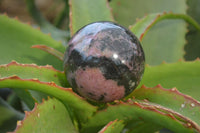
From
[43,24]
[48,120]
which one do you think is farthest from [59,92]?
[43,24]

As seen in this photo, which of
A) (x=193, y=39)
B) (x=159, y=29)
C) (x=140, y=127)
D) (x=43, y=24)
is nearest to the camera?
(x=140, y=127)

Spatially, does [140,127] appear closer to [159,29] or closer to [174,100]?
[174,100]

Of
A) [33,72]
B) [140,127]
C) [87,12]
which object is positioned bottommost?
[140,127]

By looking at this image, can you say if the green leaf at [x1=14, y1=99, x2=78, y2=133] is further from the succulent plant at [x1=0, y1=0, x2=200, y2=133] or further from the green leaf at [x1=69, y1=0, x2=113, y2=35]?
the green leaf at [x1=69, y1=0, x2=113, y2=35]

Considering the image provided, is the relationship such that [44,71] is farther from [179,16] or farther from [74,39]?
[179,16]

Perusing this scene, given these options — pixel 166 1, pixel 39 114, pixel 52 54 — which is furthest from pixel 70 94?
pixel 166 1

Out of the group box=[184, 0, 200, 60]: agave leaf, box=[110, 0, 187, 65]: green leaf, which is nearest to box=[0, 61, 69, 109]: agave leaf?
box=[110, 0, 187, 65]: green leaf

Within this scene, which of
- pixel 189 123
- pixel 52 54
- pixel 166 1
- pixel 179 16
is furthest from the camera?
pixel 166 1

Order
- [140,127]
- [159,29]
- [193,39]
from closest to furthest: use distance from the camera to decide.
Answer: [140,127] < [159,29] < [193,39]
